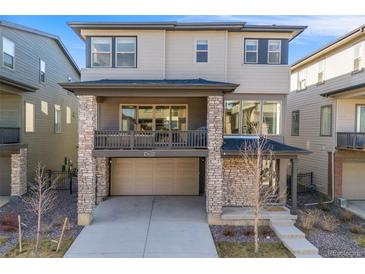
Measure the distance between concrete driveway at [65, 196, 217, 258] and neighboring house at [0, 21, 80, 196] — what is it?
5.92 m

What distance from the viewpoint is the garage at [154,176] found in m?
14.8

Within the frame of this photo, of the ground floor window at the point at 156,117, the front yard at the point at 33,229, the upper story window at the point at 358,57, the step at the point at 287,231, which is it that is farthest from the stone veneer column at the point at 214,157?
the upper story window at the point at 358,57

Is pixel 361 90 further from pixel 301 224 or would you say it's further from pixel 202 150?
pixel 202 150

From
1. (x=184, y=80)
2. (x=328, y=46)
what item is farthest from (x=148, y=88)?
(x=328, y=46)

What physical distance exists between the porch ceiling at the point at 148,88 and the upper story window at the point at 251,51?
Result: 373cm

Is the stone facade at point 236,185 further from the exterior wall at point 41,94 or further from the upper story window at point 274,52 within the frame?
the exterior wall at point 41,94

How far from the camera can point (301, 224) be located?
420 inches

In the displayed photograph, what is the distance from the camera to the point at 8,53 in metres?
14.4

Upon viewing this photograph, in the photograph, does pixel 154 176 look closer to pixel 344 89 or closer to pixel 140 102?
pixel 140 102

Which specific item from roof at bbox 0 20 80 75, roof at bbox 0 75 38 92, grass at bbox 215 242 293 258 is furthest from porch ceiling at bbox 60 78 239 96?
roof at bbox 0 20 80 75

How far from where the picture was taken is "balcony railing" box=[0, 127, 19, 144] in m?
13.2

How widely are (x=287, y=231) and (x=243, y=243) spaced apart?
1.94m

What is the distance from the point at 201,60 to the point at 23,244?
1110 cm
